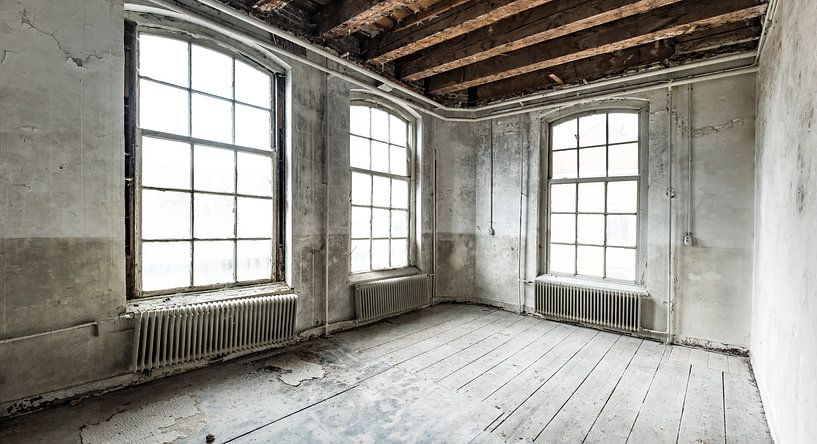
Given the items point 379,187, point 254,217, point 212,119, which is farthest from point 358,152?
point 212,119

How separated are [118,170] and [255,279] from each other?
1416mm

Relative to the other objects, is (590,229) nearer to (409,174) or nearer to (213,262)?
(409,174)

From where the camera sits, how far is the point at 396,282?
462cm

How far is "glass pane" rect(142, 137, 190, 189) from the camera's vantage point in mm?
2838

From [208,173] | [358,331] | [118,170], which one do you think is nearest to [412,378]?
[358,331]

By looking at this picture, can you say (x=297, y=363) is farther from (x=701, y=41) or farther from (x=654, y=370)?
(x=701, y=41)

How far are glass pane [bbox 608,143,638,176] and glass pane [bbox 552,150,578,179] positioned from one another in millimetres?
424

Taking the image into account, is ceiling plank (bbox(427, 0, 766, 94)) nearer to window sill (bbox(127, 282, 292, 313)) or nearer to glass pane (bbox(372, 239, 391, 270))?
glass pane (bbox(372, 239, 391, 270))

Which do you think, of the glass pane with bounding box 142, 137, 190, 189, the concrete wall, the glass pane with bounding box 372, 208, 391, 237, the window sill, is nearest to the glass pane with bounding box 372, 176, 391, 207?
the glass pane with bounding box 372, 208, 391, 237

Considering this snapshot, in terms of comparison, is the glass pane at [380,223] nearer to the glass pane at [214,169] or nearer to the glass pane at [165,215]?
the glass pane at [214,169]

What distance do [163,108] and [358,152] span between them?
2038mm

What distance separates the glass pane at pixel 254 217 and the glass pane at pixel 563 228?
3.54 meters

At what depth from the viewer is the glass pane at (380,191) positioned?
462 centimetres

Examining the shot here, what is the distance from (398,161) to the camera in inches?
195
